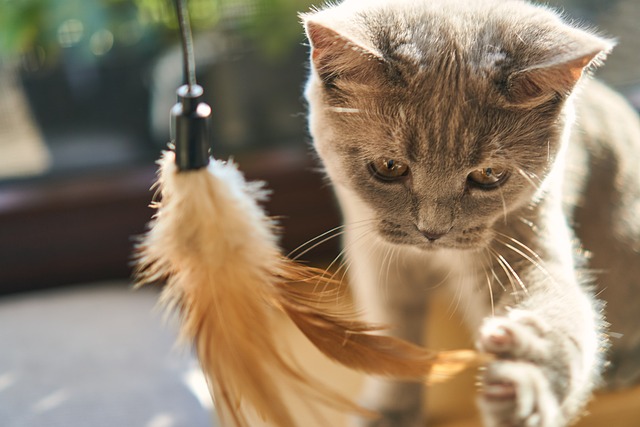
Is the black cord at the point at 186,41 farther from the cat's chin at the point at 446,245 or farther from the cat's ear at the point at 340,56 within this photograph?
the cat's chin at the point at 446,245

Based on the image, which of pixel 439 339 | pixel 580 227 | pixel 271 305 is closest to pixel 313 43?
pixel 271 305

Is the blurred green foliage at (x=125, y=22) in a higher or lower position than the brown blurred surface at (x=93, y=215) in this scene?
higher

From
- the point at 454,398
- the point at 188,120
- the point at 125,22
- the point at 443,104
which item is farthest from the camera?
the point at 125,22

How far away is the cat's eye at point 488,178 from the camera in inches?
26.5

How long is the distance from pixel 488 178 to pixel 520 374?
20 cm

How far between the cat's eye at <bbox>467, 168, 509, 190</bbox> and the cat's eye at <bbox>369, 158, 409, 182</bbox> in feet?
0.23

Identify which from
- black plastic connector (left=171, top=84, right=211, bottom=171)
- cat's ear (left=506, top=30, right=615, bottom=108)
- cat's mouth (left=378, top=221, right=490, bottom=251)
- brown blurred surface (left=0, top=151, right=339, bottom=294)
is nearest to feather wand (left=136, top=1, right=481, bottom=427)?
black plastic connector (left=171, top=84, right=211, bottom=171)

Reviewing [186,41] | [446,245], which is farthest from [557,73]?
[186,41]

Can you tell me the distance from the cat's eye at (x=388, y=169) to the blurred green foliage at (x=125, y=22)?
0.56 meters

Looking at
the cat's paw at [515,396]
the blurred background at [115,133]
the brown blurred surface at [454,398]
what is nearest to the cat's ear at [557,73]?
the cat's paw at [515,396]

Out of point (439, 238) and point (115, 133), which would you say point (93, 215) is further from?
point (439, 238)

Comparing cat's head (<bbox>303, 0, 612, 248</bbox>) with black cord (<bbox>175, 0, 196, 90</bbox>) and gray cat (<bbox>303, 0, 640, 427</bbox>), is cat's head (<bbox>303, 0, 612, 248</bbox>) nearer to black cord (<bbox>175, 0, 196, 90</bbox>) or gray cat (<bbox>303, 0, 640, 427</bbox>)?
gray cat (<bbox>303, 0, 640, 427</bbox>)

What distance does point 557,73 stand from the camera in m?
0.60

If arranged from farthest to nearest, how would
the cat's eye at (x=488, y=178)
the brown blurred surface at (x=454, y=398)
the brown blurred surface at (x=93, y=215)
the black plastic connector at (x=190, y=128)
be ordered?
the brown blurred surface at (x=93, y=215) → the brown blurred surface at (x=454, y=398) → the cat's eye at (x=488, y=178) → the black plastic connector at (x=190, y=128)
